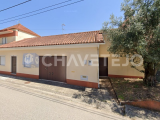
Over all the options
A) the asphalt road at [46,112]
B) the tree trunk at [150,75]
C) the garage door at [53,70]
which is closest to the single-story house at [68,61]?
the garage door at [53,70]

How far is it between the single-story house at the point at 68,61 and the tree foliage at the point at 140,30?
123 centimetres

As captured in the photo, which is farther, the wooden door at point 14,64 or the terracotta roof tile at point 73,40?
the wooden door at point 14,64

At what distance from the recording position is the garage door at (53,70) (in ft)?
23.8

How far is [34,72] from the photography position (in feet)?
26.8

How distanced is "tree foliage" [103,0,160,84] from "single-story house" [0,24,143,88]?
1230mm

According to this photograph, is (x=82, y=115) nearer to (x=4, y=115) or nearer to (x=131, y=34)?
(x=4, y=115)

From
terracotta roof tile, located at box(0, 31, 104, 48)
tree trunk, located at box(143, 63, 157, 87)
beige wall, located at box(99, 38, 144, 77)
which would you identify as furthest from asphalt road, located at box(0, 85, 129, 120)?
beige wall, located at box(99, 38, 144, 77)

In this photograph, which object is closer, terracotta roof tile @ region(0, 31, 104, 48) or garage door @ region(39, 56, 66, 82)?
terracotta roof tile @ region(0, 31, 104, 48)

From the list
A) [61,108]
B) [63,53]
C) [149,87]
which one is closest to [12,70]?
[63,53]

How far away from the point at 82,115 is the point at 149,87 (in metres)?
4.97

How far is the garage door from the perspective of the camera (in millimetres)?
7242

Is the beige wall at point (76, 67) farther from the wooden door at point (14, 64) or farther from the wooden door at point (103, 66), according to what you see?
the wooden door at point (103, 66)

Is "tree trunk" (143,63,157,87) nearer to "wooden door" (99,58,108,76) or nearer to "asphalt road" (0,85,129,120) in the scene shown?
"asphalt road" (0,85,129,120)

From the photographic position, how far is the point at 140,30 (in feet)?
13.9
